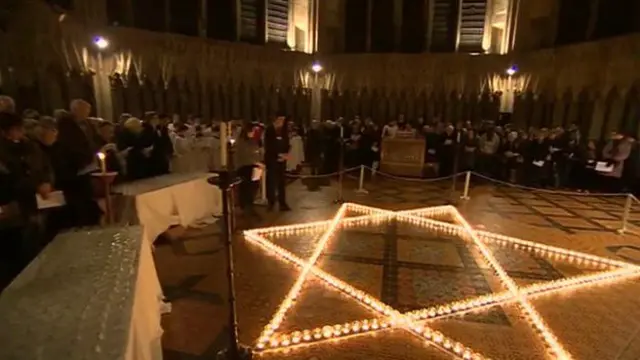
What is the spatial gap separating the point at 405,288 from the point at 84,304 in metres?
2.73

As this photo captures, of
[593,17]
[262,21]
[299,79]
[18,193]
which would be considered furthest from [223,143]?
[593,17]

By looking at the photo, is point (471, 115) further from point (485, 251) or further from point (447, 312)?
point (447, 312)

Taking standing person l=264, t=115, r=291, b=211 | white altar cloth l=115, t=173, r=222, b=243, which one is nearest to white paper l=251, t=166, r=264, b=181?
standing person l=264, t=115, r=291, b=211

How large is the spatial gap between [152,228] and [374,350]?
2.91m

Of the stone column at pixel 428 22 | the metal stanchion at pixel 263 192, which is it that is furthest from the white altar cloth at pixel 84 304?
the stone column at pixel 428 22

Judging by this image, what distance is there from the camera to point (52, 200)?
344 cm

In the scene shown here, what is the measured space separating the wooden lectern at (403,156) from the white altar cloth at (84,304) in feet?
25.5

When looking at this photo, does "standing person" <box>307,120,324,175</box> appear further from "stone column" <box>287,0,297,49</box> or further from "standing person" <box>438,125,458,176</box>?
"stone column" <box>287,0,297,49</box>

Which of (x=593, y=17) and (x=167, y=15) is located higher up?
(x=593, y=17)

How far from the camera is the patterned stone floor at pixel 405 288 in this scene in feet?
9.29

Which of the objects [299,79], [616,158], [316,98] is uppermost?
[299,79]

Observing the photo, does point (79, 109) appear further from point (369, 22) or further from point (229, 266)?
point (369, 22)

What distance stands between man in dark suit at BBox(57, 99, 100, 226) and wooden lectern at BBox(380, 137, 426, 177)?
7.20 meters

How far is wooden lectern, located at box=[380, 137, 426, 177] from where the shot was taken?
961 cm
